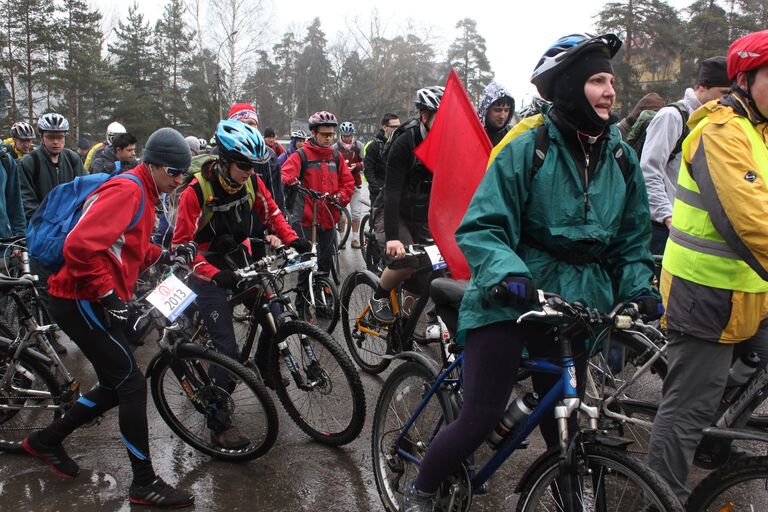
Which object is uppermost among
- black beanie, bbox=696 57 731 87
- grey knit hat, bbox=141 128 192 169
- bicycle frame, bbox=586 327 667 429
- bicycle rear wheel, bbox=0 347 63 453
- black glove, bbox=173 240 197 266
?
black beanie, bbox=696 57 731 87

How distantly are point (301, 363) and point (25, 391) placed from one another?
1.80 meters

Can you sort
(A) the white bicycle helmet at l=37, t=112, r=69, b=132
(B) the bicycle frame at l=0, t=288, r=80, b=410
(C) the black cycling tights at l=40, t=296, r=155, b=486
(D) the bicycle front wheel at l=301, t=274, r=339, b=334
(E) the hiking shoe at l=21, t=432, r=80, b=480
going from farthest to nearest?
1. (A) the white bicycle helmet at l=37, t=112, r=69, b=132
2. (D) the bicycle front wheel at l=301, t=274, r=339, b=334
3. (B) the bicycle frame at l=0, t=288, r=80, b=410
4. (E) the hiking shoe at l=21, t=432, r=80, b=480
5. (C) the black cycling tights at l=40, t=296, r=155, b=486

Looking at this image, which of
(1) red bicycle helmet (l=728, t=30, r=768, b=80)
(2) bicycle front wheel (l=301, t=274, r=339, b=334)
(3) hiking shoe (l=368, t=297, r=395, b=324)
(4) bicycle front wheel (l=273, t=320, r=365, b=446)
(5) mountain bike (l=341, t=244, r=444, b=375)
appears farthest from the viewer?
(2) bicycle front wheel (l=301, t=274, r=339, b=334)

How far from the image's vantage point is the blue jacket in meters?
5.76

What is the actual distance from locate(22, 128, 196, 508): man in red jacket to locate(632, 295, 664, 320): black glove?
241 cm

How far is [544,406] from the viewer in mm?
2393

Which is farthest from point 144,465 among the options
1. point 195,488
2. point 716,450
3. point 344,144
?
point 344,144

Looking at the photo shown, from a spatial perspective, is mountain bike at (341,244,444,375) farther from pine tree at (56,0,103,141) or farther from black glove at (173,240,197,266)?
pine tree at (56,0,103,141)

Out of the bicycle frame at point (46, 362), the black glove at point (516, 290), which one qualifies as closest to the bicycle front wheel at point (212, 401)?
the bicycle frame at point (46, 362)

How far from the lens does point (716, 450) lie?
306 cm

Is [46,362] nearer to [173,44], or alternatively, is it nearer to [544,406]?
[544,406]

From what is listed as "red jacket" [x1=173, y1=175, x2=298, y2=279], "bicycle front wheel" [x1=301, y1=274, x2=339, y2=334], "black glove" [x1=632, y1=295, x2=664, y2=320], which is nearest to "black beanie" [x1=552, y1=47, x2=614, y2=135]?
"black glove" [x1=632, y1=295, x2=664, y2=320]

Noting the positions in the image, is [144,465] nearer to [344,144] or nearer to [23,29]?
[344,144]

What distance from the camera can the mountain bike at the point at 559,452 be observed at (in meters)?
2.08
